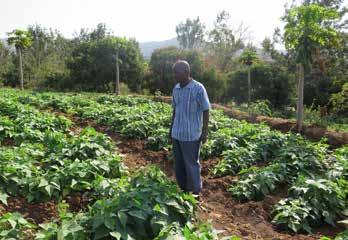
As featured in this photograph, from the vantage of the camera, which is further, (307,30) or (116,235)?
(307,30)

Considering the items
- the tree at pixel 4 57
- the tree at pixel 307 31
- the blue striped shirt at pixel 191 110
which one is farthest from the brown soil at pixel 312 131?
the tree at pixel 4 57

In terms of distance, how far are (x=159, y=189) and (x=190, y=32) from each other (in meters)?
60.6

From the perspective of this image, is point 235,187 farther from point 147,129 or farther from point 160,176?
point 147,129

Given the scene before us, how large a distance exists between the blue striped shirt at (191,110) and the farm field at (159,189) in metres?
0.53

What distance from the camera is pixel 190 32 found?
206 ft

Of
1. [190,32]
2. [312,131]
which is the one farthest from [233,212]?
[190,32]

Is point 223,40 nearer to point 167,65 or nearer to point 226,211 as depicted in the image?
point 167,65

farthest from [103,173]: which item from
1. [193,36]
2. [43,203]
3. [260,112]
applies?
[193,36]

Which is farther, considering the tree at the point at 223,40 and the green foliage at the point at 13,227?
the tree at the point at 223,40

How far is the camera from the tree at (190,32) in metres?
61.9

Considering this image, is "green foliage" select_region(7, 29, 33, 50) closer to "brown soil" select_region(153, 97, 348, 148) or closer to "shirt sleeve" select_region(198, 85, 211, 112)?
"brown soil" select_region(153, 97, 348, 148)

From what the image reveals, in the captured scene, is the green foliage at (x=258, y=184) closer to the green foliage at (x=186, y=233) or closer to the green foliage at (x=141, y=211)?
the green foliage at (x=141, y=211)

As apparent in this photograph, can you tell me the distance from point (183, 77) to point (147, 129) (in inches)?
A: 159

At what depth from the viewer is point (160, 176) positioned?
174 inches
